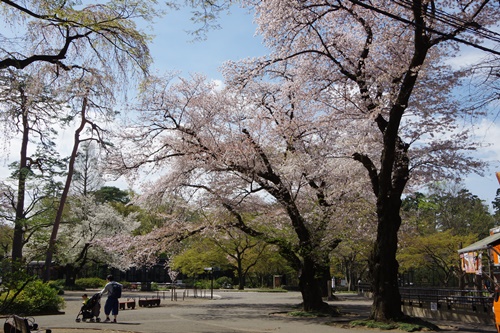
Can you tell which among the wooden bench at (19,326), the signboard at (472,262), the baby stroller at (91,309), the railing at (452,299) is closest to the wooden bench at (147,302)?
the baby stroller at (91,309)

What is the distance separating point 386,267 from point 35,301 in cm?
1387

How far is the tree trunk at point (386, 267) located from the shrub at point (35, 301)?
42.1 ft

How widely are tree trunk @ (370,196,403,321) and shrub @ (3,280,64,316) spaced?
12.8 meters

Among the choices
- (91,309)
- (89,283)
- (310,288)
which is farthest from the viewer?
(89,283)

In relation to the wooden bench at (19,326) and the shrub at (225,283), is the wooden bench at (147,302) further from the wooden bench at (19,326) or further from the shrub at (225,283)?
the shrub at (225,283)

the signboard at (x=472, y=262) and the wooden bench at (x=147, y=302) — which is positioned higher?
the signboard at (x=472, y=262)

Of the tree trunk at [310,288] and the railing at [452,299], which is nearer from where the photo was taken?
the railing at [452,299]

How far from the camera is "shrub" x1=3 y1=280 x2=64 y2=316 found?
17.5 metres

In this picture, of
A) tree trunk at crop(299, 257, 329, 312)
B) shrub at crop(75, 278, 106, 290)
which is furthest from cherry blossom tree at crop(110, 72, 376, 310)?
shrub at crop(75, 278, 106, 290)

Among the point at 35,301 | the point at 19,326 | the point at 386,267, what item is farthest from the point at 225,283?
the point at 19,326

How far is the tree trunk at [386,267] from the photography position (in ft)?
46.7

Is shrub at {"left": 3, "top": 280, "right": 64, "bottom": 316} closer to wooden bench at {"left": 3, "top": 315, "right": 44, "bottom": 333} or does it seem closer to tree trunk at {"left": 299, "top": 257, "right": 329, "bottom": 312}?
wooden bench at {"left": 3, "top": 315, "right": 44, "bottom": 333}

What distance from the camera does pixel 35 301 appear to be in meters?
18.4

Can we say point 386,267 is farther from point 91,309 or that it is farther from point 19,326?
point 19,326
